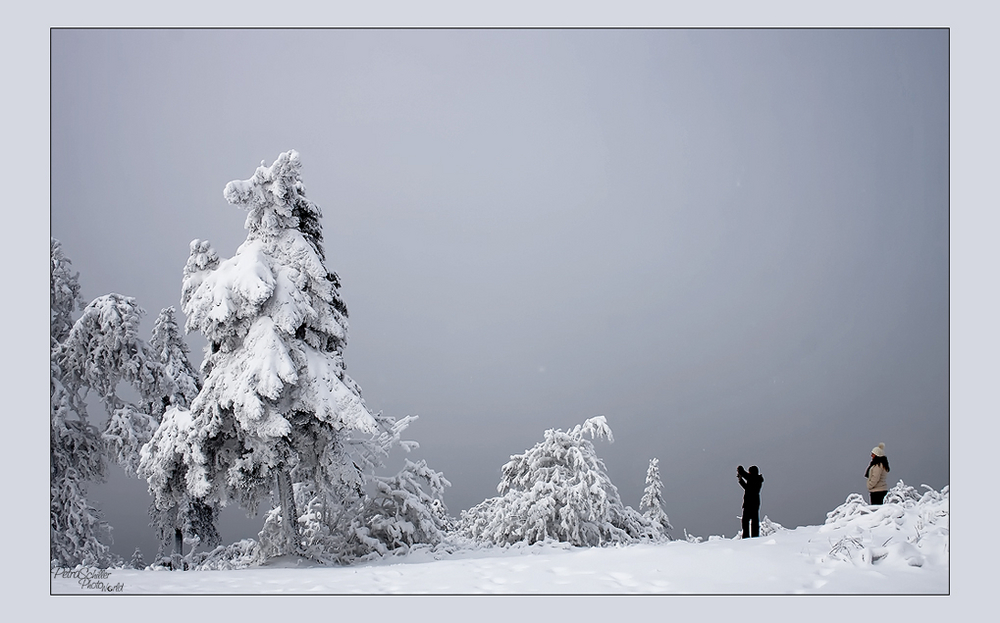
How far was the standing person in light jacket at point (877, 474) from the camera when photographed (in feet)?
45.5

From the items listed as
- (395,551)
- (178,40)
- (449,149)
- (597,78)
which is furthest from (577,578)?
(449,149)

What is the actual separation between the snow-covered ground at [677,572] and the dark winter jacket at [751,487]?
84 cm

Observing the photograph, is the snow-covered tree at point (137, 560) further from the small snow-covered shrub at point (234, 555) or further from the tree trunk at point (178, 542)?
the small snow-covered shrub at point (234, 555)

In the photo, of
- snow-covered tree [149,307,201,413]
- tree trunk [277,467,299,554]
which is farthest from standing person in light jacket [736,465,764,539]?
snow-covered tree [149,307,201,413]

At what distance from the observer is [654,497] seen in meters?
27.0

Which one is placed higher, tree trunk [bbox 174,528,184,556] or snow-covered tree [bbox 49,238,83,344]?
snow-covered tree [bbox 49,238,83,344]

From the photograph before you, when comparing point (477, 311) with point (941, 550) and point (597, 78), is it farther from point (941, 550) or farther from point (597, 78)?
point (941, 550)

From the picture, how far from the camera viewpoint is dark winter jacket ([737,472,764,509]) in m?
13.3

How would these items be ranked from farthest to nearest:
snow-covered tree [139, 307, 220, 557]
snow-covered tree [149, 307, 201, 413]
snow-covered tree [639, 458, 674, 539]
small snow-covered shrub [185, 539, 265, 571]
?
snow-covered tree [639, 458, 674, 539] < snow-covered tree [149, 307, 201, 413] < snow-covered tree [139, 307, 220, 557] < small snow-covered shrub [185, 539, 265, 571]

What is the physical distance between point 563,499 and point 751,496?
5202 mm

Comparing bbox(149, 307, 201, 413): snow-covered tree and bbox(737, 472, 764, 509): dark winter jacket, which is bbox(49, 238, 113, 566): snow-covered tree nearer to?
bbox(149, 307, 201, 413): snow-covered tree

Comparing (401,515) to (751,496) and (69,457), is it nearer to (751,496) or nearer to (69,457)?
(751,496)

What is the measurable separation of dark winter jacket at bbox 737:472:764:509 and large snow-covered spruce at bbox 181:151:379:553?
7570mm

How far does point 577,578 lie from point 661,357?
10460 centimetres
